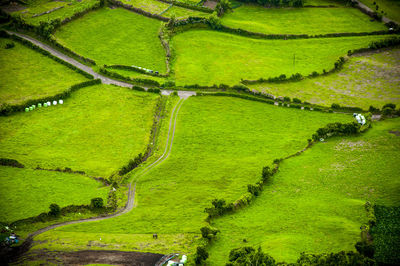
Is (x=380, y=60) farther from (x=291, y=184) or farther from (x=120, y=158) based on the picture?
(x=120, y=158)

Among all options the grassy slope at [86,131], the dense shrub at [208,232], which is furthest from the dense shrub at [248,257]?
the grassy slope at [86,131]

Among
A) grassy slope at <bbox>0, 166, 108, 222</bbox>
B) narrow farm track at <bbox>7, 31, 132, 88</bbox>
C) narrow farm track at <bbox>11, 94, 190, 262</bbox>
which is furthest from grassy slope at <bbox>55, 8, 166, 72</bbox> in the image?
grassy slope at <bbox>0, 166, 108, 222</bbox>

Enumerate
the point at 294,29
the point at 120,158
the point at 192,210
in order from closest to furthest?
the point at 192,210 < the point at 120,158 < the point at 294,29

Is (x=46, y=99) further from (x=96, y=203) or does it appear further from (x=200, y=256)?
(x=200, y=256)

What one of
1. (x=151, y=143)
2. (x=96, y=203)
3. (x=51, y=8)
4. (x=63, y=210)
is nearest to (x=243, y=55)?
(x=151, y=143)

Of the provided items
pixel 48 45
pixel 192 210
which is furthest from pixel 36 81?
pixel 192 210

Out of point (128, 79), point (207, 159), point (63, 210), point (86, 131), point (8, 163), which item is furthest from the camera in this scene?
point (128, 79)

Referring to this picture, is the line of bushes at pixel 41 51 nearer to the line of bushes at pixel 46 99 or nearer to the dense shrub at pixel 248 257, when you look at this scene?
the line of bushes at pixel 46 99
